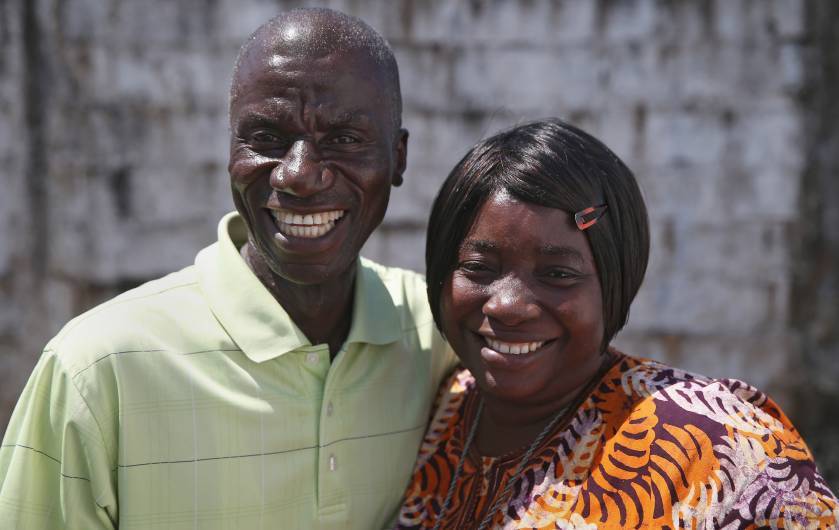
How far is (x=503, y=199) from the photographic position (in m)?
2.06

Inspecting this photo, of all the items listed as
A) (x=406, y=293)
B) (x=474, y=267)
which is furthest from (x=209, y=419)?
(x=406, y=293)

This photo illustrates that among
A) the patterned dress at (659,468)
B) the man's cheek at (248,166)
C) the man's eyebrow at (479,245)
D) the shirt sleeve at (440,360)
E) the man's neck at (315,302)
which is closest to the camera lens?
the patterned dress at (659,468)

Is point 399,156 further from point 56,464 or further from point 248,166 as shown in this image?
point 56,464

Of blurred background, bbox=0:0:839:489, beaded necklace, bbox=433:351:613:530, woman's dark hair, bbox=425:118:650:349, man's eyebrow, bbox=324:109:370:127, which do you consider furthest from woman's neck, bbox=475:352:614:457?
blurred background, bbox=0:0:839:489

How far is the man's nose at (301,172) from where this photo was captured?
2127mm

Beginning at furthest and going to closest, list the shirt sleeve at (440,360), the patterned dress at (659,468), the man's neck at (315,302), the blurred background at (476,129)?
the blurred background at (476,129) < the shirt sleeve at (440,360) < the man's neck at (315,302) < the patterned dress at (659,468)

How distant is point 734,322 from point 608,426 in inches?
128

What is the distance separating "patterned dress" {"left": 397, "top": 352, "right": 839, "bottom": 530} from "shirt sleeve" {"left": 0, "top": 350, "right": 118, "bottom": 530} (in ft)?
2.55

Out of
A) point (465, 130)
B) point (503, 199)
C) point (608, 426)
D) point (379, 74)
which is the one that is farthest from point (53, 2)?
point (608, 426)

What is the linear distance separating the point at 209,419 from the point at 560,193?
95 cm

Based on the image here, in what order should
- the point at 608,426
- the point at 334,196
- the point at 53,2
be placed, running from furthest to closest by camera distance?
the point at 53,2 < the point at 334,196 < the point at 608,426

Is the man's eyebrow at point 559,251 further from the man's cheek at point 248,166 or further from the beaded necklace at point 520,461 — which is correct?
the man's cheek at point 248,166

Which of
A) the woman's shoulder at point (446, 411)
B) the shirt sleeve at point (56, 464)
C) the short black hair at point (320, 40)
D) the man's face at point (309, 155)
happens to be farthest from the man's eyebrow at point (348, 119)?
the shirt sleeve at point (56, 464)

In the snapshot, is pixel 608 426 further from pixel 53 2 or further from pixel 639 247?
pixel 53 2
